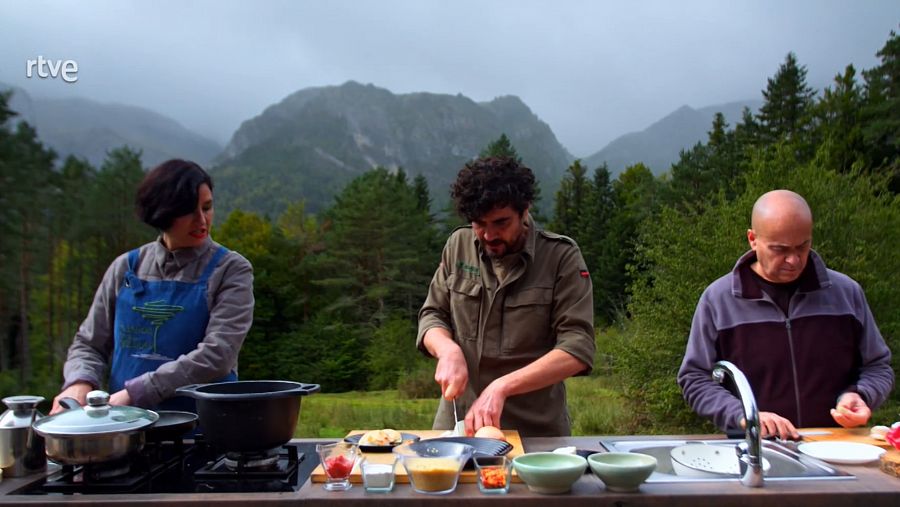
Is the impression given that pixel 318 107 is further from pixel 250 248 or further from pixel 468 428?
pixel 468 428

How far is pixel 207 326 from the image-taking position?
2678 mm

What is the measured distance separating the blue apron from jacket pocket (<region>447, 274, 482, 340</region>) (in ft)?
2.83

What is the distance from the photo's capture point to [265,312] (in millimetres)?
30938

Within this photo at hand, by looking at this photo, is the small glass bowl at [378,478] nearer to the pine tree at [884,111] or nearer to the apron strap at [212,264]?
the apron strap at [212,264]

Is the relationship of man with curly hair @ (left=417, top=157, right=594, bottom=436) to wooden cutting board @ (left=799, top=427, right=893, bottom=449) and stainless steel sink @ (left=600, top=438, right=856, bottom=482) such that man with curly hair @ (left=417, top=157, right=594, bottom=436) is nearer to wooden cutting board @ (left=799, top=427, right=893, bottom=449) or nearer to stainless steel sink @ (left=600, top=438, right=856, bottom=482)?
stainless steel sink @ (left=600, top=438, right=856, bottom=482)

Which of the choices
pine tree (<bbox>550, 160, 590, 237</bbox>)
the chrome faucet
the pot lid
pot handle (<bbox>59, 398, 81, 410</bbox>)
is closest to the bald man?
the chrome faucet

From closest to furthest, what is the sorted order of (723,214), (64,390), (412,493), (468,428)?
1. (412,493)
2. (468,428)
3. (64,390)
4. (723,214)

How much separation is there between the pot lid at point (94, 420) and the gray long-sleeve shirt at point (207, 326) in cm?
47

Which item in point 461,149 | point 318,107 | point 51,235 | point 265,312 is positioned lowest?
point 265,312

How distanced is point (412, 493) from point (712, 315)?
58.6 inches

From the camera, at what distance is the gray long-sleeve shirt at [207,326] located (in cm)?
252

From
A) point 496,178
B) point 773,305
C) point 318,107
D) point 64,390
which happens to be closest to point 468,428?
point 496,178

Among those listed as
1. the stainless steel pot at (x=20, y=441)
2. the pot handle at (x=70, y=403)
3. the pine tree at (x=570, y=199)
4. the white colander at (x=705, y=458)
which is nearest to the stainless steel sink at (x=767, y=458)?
the white colander at (x=705, y=458)

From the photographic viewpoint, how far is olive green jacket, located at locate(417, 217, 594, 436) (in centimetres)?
275
